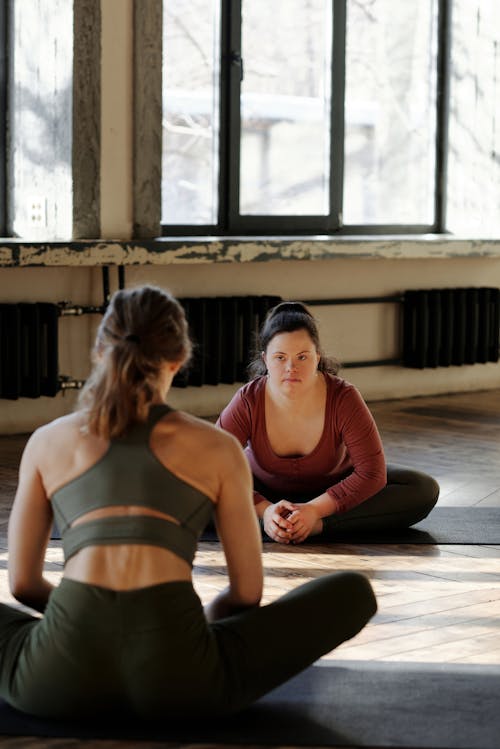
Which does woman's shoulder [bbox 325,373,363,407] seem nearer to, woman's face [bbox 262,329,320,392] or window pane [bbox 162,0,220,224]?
woman's face [bbox 262,329,320,392]

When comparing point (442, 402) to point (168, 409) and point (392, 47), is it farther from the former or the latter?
point (168, 409)

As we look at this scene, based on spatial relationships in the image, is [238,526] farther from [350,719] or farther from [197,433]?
[350,719]

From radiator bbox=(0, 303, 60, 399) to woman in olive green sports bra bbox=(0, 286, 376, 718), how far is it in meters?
3.11

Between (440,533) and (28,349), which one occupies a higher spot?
(28,349)

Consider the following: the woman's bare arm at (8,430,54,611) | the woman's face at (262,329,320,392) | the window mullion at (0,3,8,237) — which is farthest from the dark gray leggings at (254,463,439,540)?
the window mullion at (0,3,8,237)

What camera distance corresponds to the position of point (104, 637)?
1.94m

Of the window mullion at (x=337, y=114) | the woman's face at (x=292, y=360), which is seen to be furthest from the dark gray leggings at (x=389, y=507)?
the window mullion at (x=337, y=114)

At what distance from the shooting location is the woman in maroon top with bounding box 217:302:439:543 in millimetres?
3379

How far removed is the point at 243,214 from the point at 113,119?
3.49 ft

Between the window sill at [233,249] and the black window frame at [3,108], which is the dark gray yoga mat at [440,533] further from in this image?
the black window frame at [3,108]

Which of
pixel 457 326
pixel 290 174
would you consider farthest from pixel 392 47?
pixel 457 326

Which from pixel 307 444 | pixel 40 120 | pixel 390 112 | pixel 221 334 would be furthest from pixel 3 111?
pixel 307 444

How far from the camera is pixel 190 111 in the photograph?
5953mm

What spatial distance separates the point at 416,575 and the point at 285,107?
3.61 metres
